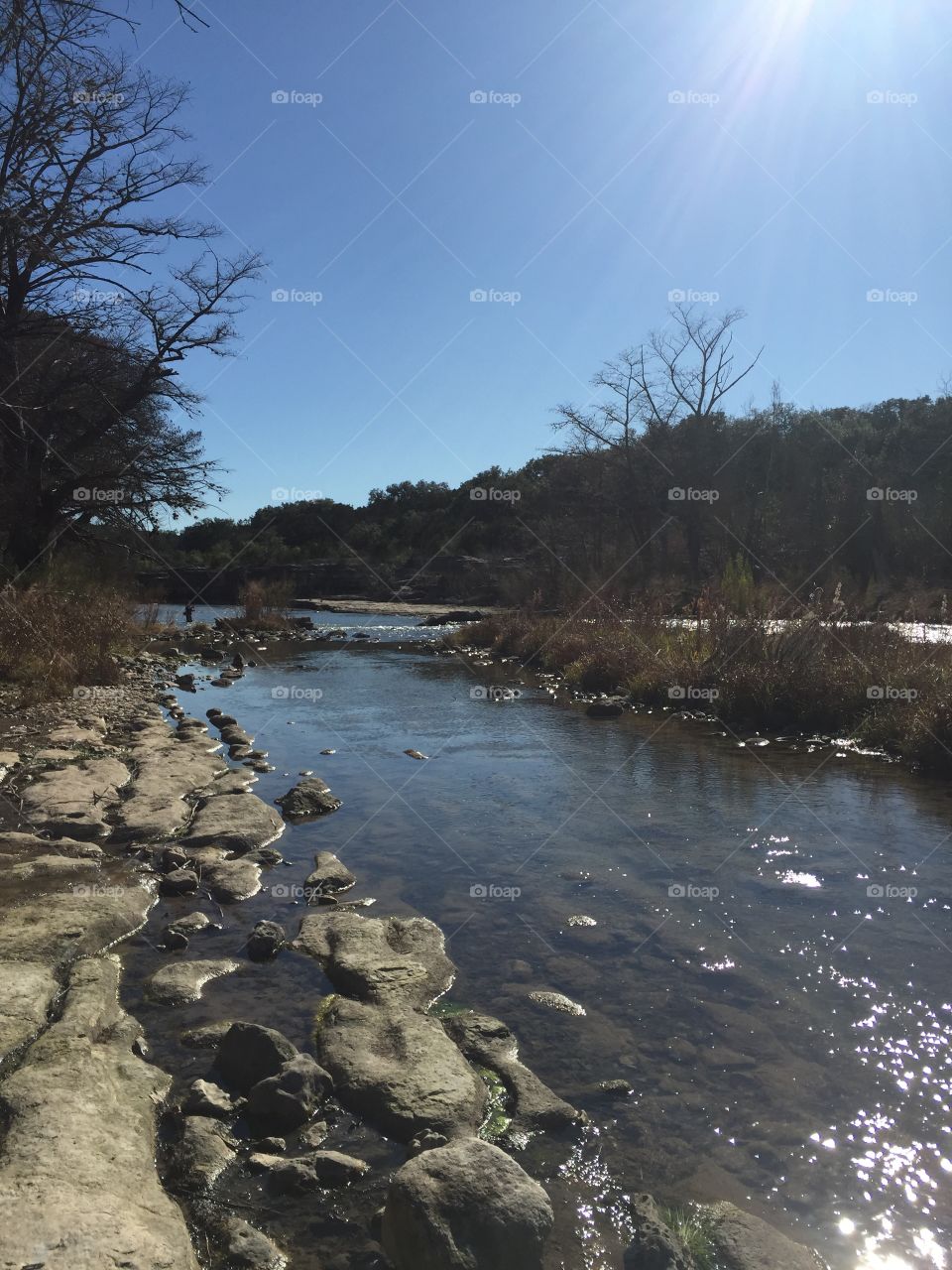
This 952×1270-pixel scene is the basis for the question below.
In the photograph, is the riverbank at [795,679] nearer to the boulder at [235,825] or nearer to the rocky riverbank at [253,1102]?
the boulder at [235,825]

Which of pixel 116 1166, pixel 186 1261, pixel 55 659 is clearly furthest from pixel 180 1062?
pixel 55 659

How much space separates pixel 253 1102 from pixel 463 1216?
946mm

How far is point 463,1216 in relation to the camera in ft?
7.04

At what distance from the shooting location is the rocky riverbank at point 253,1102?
2.15 m

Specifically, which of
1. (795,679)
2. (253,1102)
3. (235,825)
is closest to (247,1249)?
(253,1102)

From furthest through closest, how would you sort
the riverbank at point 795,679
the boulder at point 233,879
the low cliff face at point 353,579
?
the low cliff face at point 353,579
the riverbank at point 795,679
the boulder at point 233,879

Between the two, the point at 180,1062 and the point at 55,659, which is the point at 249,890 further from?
the point at 55,659

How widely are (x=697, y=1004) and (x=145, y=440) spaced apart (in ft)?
59.2

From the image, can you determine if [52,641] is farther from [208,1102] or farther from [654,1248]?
[654,1248]

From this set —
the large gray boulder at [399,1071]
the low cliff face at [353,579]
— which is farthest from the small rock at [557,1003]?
the low cliff face at [353,579]

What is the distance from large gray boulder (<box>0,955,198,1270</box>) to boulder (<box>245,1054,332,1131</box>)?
0.32 m

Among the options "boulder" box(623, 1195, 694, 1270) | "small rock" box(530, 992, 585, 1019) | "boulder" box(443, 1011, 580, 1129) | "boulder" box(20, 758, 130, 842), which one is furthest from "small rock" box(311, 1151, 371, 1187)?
"boulder" box(20, 758, 130, 842)

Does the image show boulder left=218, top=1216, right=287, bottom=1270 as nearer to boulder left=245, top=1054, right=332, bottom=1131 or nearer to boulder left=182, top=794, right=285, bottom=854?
boulder left=245, top=1054, right=332, bottom=1131

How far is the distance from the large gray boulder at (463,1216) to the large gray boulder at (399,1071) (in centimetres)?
45
